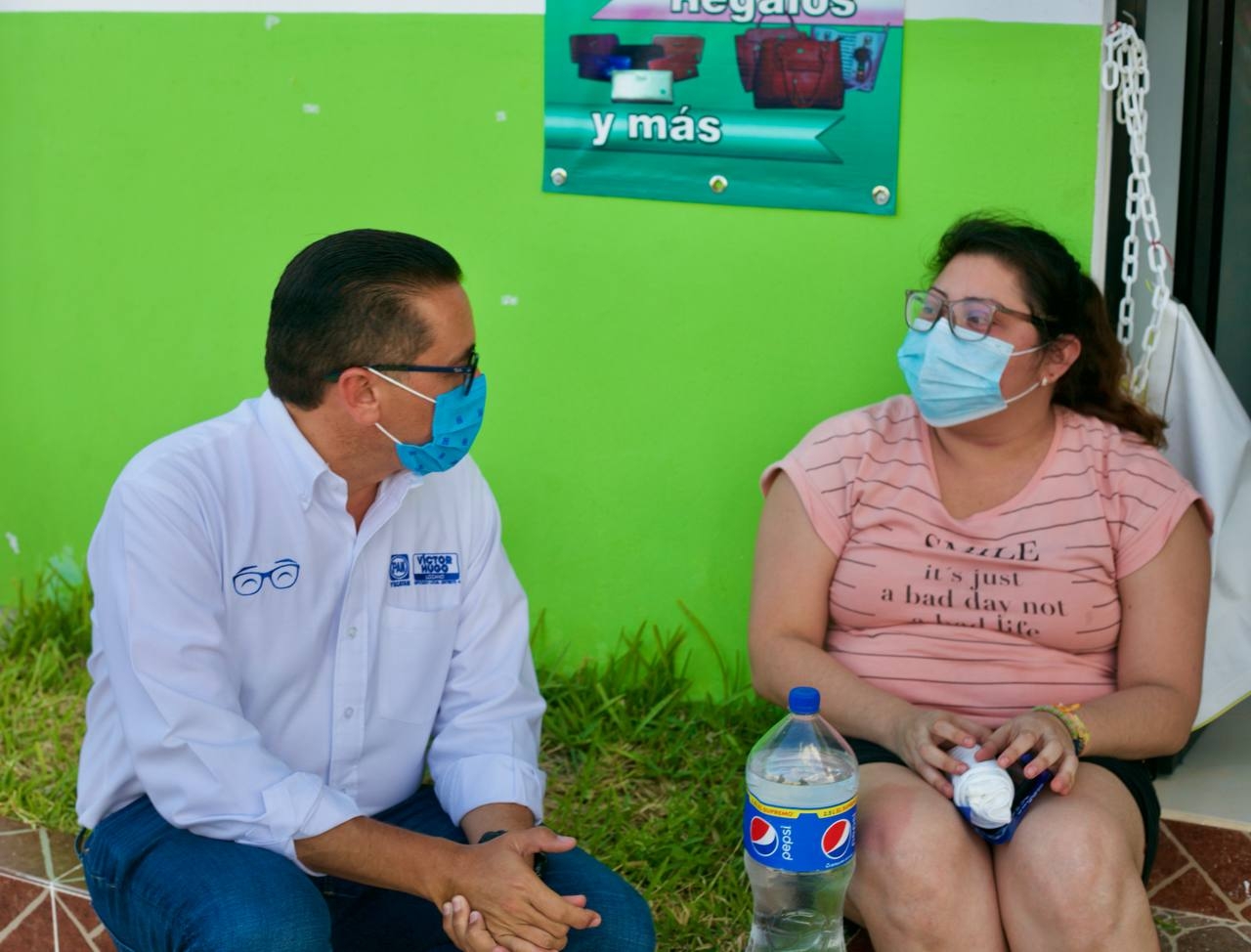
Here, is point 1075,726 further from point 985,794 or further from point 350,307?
point 350,307

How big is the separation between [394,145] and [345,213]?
21 centimetres

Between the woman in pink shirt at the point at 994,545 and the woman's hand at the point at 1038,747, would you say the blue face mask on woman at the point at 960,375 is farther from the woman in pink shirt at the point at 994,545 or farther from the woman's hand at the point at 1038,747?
the woman's hand at the point at 1038,747

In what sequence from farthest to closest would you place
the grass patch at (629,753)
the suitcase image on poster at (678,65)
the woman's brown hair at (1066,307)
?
the suitcase image on poster at (678,65), the grass patch at (629,753), the woman's brown hair at (1066,307)

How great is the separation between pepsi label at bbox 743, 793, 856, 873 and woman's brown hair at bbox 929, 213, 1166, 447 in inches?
41.6

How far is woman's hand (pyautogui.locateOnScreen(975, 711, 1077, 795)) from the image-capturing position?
2461mm

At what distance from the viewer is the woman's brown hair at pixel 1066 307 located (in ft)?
9.43

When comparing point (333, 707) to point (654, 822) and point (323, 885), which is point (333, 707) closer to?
point (323, 885)

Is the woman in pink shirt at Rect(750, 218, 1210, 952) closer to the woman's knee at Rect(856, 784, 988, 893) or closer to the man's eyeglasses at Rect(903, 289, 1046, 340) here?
the man's eyeglasses at Rect(903, 289, 1046, 340)

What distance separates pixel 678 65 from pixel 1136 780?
1.82 meters

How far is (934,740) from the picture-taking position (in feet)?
8.45

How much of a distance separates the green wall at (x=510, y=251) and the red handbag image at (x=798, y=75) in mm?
162

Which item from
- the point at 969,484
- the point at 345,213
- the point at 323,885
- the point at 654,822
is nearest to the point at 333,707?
the point at 323,885

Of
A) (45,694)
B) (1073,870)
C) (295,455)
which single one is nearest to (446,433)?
(295,455)

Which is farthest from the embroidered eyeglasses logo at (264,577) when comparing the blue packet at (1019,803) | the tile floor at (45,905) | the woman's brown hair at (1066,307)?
the woman's brown hair at (1066,307)
